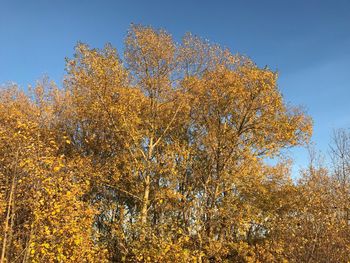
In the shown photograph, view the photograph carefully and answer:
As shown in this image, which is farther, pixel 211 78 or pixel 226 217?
pixel 211 78

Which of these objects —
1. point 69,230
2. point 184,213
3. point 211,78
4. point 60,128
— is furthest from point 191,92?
point 69,230

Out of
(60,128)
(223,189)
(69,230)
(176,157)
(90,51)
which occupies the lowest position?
(69,230)

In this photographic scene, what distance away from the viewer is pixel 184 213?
30.5 metres

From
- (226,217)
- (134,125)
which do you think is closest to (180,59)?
(134,125)

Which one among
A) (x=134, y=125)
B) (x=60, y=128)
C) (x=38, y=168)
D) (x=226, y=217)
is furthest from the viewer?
(x=60, y=128)

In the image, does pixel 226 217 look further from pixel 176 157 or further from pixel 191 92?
pixel 191 92

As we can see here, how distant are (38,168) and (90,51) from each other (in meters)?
18.0

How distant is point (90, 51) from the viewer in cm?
3147

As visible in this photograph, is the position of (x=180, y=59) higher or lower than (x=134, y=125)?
higher

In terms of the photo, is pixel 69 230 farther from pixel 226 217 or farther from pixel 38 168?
pixel 226 217

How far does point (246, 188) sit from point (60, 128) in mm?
21198

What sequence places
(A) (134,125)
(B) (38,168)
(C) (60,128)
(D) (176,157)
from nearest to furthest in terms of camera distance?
(B) (38,168), (A) (134,125), (D) (176,157), (C) (60,128)

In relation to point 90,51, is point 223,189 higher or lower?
lower

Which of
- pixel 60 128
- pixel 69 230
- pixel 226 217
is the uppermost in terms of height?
pixel 60 128
